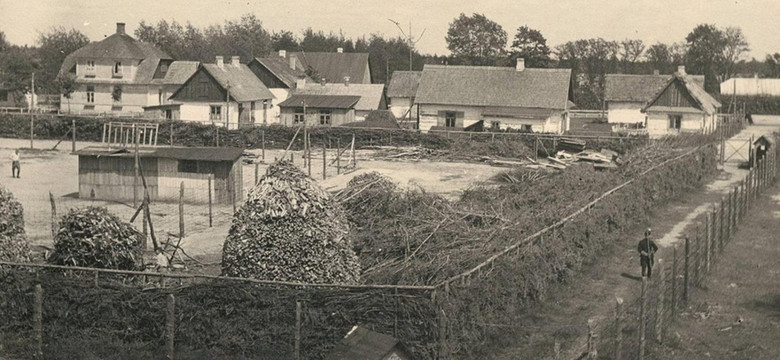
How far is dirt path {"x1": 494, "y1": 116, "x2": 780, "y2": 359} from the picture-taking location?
53.2 feet

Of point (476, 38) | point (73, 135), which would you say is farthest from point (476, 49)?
point (73, 135)

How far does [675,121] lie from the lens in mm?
65438

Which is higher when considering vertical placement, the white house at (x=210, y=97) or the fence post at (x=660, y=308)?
the white house at (x=210, y=97)

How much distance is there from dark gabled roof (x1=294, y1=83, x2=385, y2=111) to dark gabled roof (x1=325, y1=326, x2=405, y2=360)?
2381 inches

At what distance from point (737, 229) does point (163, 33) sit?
3959 inches

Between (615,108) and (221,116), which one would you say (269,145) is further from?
(615,108)

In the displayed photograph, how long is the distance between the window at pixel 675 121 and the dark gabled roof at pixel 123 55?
39.4 meters

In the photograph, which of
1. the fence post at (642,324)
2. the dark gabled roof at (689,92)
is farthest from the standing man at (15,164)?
the dark gabled roof at (689,92)

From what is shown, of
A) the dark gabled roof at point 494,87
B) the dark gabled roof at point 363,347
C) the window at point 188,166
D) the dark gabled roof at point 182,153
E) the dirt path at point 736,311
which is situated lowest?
the dirt path at point 736,311

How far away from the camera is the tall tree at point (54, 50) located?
3251 inches

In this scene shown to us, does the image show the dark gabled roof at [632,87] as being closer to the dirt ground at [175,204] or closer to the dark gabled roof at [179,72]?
the dirt ground at [175,204]

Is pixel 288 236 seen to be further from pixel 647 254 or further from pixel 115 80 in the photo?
pixel 115 80

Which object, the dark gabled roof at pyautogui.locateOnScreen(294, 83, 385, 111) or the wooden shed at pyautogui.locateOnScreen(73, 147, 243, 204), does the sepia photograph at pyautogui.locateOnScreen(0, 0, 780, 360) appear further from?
the dark gabled roof at pyautogui.locateOnScreen(294, 83, 385, 111)

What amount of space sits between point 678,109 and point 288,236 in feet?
173
